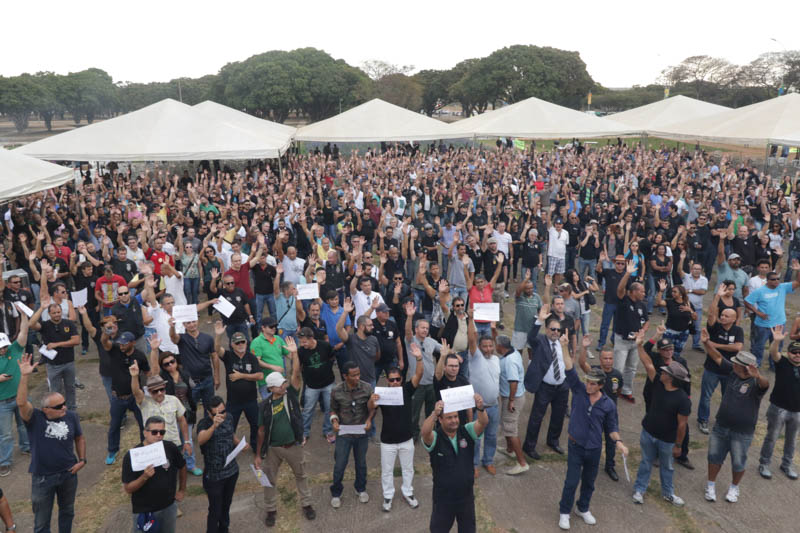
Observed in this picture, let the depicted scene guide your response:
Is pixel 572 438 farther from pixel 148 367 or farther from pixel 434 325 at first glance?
pixel 148 367

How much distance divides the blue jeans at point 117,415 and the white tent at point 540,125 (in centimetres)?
1957

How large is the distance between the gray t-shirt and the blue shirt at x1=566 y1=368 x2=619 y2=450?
247 centimetres

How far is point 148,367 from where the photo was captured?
6.37 meters

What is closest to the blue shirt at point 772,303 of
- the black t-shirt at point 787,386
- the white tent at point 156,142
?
the black t-shirt at point 787,386

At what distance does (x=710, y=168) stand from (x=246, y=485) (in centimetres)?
2482

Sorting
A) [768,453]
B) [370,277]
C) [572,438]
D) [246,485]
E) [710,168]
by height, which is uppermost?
[710,168]

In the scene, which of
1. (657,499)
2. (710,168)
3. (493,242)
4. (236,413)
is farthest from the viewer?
(710,168)

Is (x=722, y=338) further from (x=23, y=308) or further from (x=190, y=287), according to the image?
(x=23, y=308)

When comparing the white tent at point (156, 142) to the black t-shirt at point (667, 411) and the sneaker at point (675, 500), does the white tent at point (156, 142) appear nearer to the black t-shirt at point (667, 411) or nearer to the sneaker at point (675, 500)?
the black t-shirt at point (667, 411)

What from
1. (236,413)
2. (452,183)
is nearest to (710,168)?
(452,183)

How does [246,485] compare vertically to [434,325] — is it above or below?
below

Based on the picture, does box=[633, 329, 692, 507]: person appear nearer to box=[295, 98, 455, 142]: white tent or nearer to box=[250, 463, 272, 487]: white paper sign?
box=[250, 463, 272, 487]: white paper sign

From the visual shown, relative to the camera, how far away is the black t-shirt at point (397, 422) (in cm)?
546

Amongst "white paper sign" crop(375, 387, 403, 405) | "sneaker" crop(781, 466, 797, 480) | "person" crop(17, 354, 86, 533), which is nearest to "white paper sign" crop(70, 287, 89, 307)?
"person" crop(17, 354, 86, 533)
